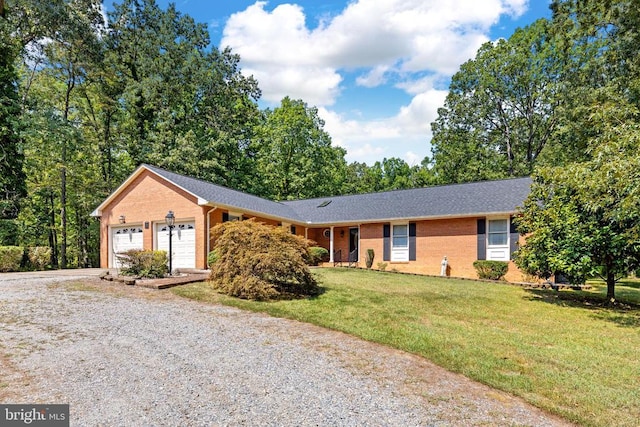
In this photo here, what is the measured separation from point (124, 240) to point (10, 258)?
4796 millimetres

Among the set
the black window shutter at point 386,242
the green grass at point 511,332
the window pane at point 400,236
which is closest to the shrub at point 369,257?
the black window shutter at point 386,242

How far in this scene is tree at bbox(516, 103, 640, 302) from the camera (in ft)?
26.7

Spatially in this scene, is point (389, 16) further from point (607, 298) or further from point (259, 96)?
point (259, 96)

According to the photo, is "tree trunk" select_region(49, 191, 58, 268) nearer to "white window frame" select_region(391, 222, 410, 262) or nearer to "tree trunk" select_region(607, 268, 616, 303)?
"white window frame" select_region(391, 222, 410, 262)

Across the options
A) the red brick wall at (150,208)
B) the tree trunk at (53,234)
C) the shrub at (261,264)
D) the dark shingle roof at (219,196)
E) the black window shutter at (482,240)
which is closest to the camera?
the shrub at (261,264)

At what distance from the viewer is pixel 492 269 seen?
1567cm

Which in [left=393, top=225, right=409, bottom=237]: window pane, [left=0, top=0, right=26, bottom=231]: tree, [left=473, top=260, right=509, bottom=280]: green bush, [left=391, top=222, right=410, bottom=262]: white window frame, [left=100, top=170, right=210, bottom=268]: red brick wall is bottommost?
[left=473, top=260, right=509, bottom=280]: green bush

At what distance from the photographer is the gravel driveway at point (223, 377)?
12.2 feet

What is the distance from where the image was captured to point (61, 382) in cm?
431

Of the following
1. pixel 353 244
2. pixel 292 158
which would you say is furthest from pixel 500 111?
pixel 353 244

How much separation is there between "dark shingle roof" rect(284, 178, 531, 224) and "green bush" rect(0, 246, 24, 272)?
1425 centimetres

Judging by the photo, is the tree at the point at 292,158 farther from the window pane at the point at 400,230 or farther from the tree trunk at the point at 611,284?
the tree trunk at the point at 611,284

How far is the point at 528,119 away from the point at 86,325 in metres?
33.3

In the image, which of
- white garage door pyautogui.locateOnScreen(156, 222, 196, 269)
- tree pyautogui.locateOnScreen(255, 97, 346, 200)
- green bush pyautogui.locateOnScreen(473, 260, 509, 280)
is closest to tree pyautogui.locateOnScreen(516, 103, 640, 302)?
green bush pyautogui.locateOnScreen(473, 260, 509, 280)
